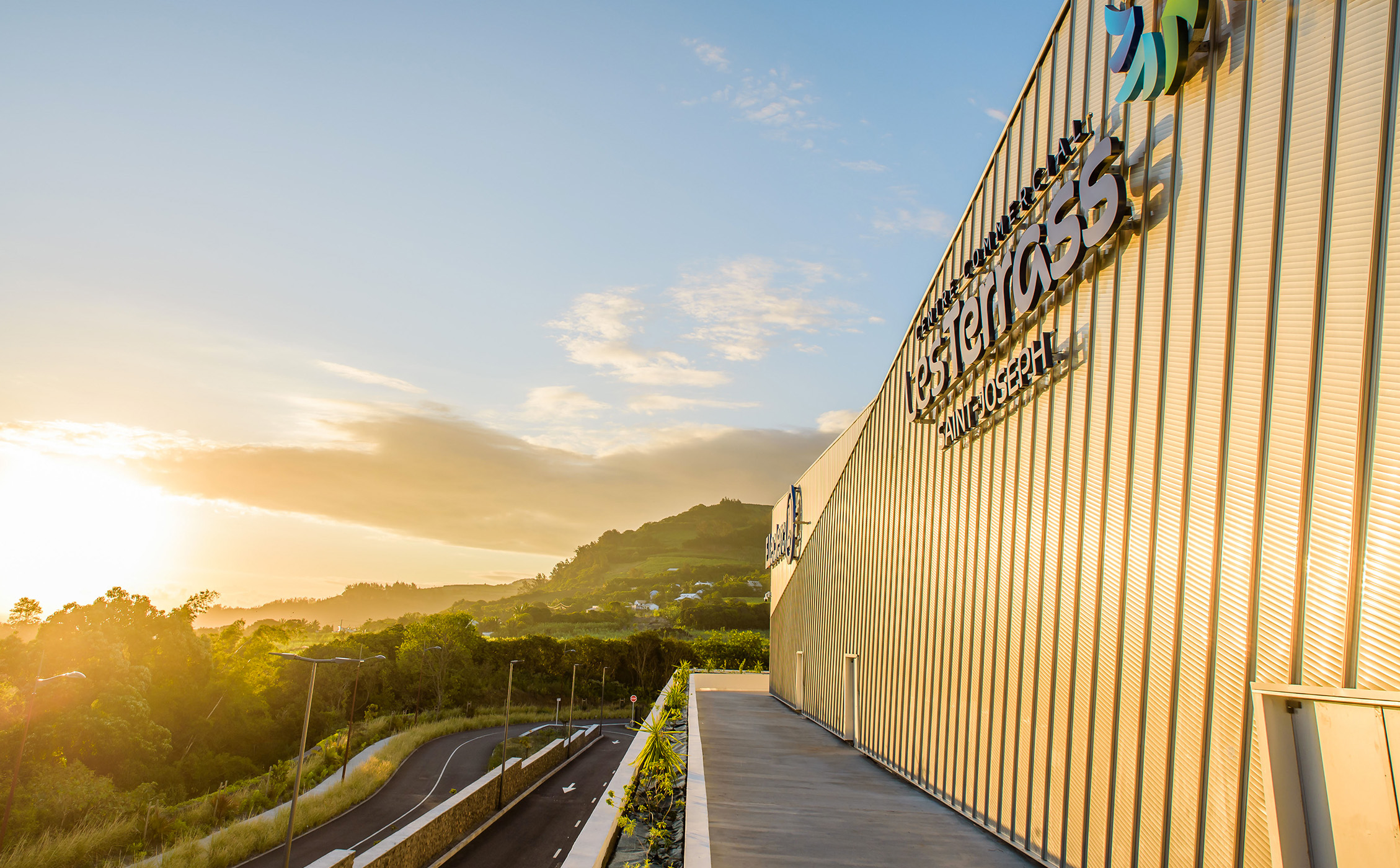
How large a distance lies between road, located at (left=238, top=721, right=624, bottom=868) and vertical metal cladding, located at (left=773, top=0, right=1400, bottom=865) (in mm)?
24663

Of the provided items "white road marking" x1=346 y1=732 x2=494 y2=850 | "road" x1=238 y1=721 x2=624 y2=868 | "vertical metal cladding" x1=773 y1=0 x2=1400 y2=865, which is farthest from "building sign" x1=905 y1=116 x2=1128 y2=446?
"white road marking" x1=346 y1=732 x2=494 y2=850

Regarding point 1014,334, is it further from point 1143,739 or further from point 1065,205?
point 1143,739

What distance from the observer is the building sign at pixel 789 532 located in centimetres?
3281

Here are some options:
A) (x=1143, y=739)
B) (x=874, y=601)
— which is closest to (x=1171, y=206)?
(x=1143, y=739)

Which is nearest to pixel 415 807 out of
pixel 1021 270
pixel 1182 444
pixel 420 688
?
pixel 1021 270

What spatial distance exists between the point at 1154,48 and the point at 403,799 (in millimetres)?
43817

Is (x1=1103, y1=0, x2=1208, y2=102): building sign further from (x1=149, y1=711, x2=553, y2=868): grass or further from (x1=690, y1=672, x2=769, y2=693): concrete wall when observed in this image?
(x1=690, y1=672, x2=769, y2=693): concrete wall

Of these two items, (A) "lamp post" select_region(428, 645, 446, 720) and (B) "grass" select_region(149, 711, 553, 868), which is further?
(A) "lamp post" select_region(428, 645, 446, 720)

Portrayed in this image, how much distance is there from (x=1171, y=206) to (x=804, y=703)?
23969 mm

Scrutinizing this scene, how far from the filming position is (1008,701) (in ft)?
34.4

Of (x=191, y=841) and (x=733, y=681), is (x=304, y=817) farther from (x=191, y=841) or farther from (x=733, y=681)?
(x=733, y=681)

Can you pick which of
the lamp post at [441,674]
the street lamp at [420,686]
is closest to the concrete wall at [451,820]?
the street lamp at [420,686]

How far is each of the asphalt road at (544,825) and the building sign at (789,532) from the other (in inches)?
440

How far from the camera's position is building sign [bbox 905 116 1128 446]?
28.4 ft
